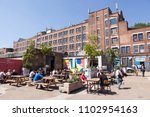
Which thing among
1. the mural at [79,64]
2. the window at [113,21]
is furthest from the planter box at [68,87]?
the window at [113,21]

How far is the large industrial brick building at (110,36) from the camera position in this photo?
4372cm

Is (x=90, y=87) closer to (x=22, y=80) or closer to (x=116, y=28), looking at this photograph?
(x=22, y=80)

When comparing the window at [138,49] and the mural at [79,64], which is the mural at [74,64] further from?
the window at [138,49]

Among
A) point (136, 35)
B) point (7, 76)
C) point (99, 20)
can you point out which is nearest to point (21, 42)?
point (99, 20)

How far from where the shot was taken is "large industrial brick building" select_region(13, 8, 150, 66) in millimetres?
43719

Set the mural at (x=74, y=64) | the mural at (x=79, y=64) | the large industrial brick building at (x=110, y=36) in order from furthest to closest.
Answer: the large industrial brick building at (x=110, y=36) → the mural at (x=74, y=64) → the mural at (x=79, y=64)

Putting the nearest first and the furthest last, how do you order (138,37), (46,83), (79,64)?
(46,83)
(79,64)
(138,37)

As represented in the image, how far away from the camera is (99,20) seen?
2083 inches

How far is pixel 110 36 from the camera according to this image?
164ft

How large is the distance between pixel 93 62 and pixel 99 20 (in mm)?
22508

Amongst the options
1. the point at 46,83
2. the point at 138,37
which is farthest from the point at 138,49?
the point at 46,83

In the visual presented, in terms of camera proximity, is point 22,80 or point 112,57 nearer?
point 22,80

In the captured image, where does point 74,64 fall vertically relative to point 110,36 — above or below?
below

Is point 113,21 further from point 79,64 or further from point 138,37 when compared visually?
point 79,64
